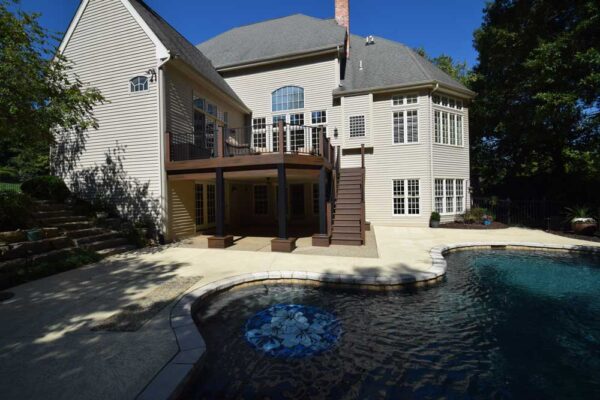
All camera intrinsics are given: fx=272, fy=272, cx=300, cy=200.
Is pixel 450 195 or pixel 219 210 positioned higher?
pixel 450 195

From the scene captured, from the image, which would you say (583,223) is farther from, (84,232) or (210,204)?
(84,232)

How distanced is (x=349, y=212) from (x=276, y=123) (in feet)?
20.4

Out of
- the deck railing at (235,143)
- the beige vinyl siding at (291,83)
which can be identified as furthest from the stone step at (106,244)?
the beige vinyl siding at (291,83)

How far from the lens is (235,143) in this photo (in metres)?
10.5

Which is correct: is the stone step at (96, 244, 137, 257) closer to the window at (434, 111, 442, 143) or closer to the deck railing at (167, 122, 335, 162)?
the deck railing at (167, 122, 335, 162)

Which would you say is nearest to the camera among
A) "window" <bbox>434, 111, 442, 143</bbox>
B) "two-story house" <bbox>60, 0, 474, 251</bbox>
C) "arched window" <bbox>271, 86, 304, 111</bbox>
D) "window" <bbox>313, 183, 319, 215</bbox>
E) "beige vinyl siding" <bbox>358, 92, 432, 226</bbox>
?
"two-story house" <bbox>60, 0, 474, 251</bbox>

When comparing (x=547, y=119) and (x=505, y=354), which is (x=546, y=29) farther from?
(x=505, y=354)

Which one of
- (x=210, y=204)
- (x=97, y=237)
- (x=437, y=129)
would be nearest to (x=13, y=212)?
(x=97, y=237)

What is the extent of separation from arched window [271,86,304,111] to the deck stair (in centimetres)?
514

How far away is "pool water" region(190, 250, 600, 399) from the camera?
112 inches

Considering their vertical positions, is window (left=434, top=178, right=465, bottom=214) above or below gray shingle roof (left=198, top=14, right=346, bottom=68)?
below

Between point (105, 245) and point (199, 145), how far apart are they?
4.93 m

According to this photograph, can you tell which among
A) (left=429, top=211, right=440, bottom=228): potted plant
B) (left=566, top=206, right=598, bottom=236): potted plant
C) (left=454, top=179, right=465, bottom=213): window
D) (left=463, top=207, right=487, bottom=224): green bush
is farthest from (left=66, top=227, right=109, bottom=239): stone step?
(left=566, top=206, right=598, bottom=236): potted plant

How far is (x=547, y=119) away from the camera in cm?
1144
